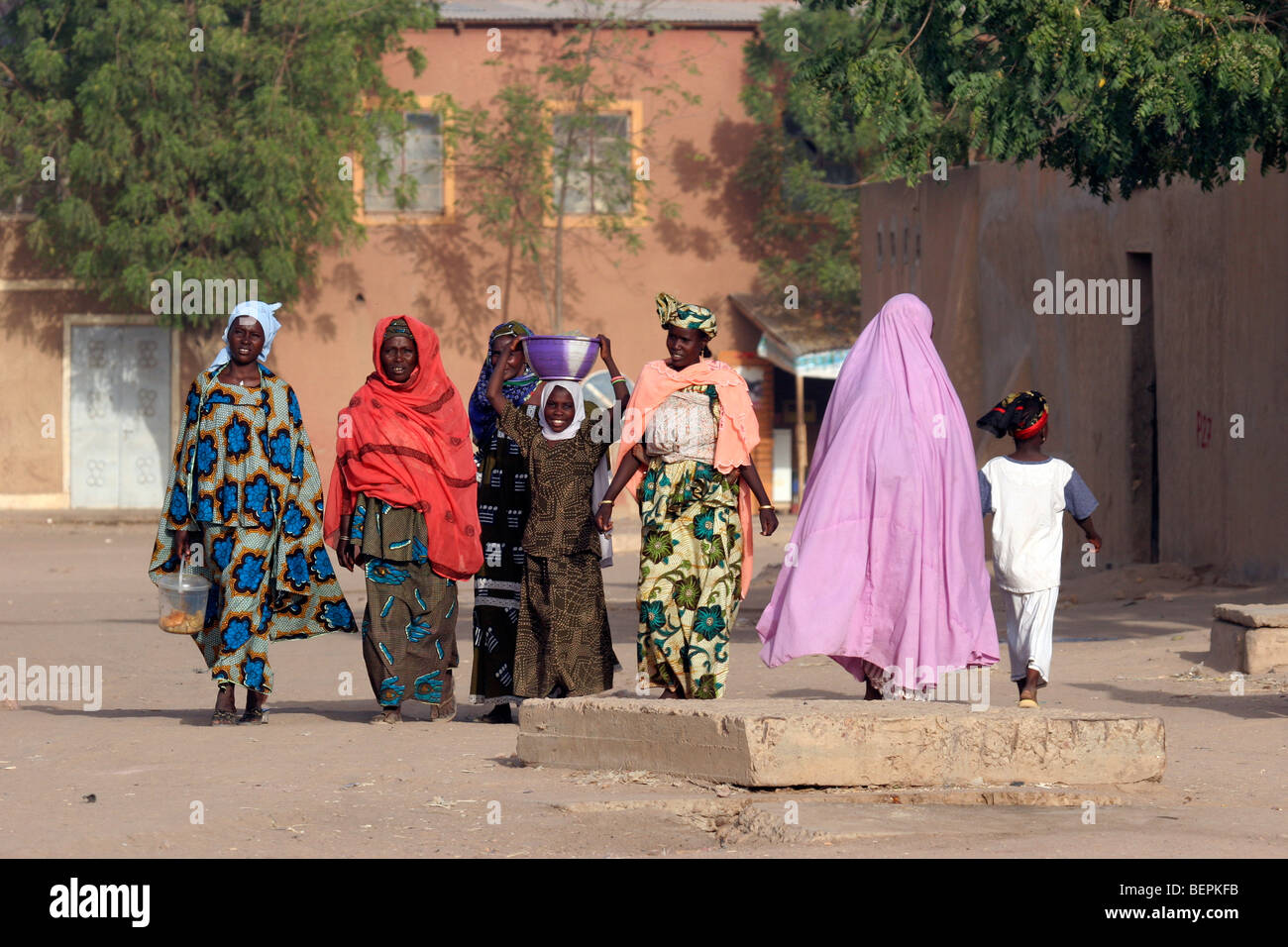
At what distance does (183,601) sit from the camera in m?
7.49

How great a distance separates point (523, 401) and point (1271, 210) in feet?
20.8

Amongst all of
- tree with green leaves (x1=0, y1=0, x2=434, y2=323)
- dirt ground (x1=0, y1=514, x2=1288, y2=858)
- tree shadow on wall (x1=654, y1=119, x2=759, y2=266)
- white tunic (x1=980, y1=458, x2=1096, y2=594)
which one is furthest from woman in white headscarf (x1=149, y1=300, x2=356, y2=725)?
tree shadow on wall (x1=654, y1=119, x2=759, y2=266)

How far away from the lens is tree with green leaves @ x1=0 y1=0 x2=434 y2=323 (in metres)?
23.3

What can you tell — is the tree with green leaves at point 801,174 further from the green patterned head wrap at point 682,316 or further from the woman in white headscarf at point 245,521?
the woman in white headscarf at point 245,521

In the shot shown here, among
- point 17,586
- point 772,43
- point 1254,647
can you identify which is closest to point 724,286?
point 772,43

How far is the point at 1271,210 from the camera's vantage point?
12164 mm

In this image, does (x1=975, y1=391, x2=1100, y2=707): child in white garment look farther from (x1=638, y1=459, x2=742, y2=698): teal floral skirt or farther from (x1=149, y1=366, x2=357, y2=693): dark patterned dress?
(x1=149, y1=366, x2=357, y2=693): dark patterned dress

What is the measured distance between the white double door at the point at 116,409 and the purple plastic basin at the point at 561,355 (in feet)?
63.0

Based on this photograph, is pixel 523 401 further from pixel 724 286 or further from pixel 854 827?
pixel 724 286

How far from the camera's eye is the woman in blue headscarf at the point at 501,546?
25.7ft

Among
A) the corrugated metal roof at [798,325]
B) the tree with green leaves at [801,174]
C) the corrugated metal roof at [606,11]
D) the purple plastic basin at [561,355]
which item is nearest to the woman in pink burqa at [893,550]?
the purple plastic basin at [561,355]

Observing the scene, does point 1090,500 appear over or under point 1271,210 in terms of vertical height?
under

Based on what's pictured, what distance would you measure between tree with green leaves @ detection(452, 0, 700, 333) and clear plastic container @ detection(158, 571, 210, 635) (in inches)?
735

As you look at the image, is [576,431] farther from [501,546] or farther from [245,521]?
[245,521]
